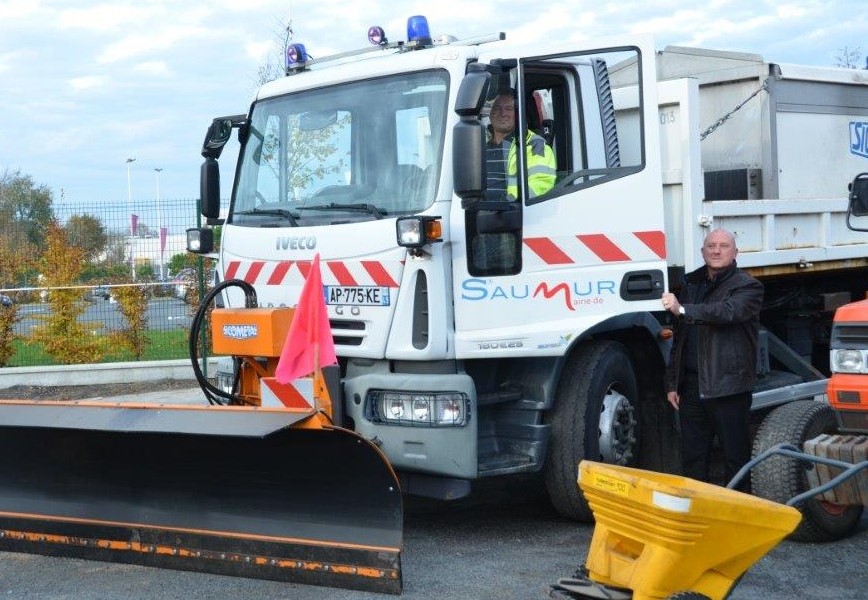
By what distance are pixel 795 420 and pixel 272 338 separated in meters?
2.91

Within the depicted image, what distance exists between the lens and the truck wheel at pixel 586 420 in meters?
6.32

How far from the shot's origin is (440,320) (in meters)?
6.03

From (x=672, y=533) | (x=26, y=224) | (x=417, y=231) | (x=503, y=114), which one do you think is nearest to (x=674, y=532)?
(x=672, y=533)

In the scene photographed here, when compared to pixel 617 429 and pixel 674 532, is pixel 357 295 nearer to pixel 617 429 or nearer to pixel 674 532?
pixel 617 429

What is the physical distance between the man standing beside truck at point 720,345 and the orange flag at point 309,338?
72.9 inches

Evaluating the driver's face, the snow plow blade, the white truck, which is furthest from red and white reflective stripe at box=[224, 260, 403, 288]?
the snow plow blade

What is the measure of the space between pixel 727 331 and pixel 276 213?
270 cm

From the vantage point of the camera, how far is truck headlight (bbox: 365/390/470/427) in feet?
19.3

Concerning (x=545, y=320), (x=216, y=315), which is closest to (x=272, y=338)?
(x=216, y=315)

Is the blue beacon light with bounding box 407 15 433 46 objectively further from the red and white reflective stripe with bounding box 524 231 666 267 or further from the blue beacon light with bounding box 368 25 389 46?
Answer: the red and white reflective stripe with bounding box 524 231 666 267

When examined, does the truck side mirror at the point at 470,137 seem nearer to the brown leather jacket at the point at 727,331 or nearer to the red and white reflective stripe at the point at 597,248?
the red and white reflective stripe at the point at 597,248

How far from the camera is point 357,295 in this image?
6.27 m

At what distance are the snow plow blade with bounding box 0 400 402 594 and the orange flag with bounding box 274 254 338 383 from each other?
1.24 ft

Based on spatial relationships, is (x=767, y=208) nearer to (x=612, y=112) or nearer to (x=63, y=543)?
(x=612, y=112)
